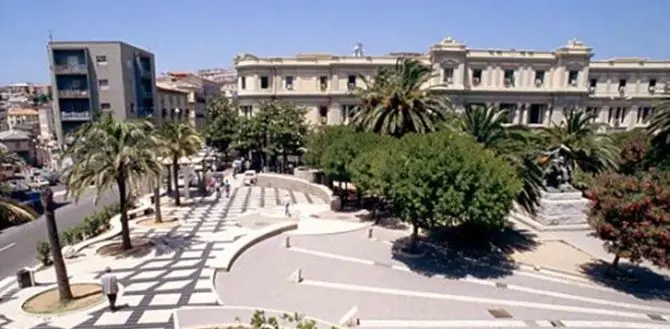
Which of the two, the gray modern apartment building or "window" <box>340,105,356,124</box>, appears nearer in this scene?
"window" <box>340,105,356,124</box>

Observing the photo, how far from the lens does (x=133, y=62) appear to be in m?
56.3

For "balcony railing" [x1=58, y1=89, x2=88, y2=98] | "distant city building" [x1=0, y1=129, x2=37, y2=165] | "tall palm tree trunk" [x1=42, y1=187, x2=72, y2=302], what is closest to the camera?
"tall palm tree trunk" [x1=42, y1=187, x2=72, y2=302]

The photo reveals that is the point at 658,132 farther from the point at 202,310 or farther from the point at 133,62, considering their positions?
the point at 133,62

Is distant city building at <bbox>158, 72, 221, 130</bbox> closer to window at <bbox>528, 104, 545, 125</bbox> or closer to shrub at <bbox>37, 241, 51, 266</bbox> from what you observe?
→ window at <bbox>528, 104, 545, 125</bbox>

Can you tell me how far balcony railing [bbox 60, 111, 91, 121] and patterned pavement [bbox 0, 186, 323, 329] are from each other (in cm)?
3278

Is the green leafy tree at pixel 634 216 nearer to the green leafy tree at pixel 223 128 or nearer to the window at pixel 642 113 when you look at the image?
the green leafy tree at pixel 223 128

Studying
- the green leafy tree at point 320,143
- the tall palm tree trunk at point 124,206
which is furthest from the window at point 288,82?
the tall palm tree trunk at point 124,206

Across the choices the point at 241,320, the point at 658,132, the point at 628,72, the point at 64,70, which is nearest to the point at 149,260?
the point at 241,320

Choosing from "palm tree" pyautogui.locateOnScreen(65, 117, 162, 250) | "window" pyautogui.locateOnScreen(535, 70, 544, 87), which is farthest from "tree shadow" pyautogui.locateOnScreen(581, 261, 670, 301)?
"window" pyautogui.locateOnScreen(535, 70, 544, 87)

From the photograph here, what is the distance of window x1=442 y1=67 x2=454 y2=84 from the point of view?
155ft

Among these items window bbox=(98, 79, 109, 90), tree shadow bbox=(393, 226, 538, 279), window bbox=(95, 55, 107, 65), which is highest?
window bbox=(95, 55, 107, 65)

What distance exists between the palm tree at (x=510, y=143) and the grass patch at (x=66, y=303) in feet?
56.0

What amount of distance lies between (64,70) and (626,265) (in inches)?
2265

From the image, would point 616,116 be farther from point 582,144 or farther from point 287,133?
point 287,133
